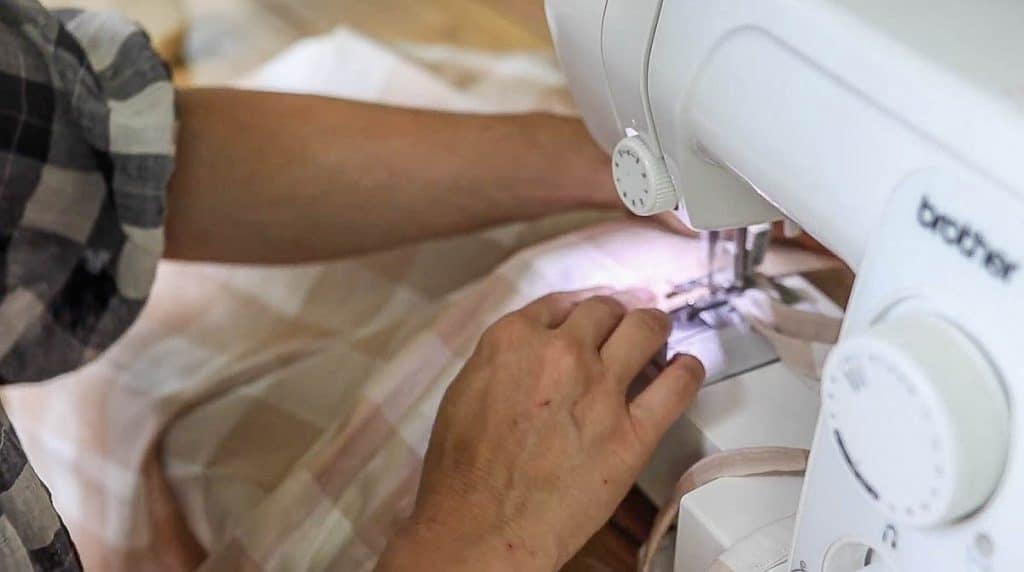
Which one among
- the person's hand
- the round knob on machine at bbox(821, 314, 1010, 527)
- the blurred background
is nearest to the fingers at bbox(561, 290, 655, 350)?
the person's hand

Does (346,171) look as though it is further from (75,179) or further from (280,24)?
(280,24)

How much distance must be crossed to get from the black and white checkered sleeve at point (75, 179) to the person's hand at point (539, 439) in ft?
1.00

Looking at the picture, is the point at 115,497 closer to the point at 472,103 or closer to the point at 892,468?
the point at 472,103

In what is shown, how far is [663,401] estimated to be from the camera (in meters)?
0.70

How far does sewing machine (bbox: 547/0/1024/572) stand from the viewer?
0.42 metres

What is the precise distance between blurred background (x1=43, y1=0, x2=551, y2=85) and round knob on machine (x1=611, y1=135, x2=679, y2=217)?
0.81 meters

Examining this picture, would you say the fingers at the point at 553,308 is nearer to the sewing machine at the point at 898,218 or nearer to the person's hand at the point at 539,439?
the person's hand at the point at 539,439

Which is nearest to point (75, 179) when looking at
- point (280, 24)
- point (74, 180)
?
point (74, 180)

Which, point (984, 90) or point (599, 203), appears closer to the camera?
point (984, 90)

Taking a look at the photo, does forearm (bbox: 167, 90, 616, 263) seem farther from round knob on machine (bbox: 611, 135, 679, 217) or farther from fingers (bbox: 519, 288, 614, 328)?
round knob on machine (bbox: 611, 135, 679, 217)

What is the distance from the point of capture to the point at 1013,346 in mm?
417

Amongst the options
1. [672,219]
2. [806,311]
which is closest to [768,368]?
[806,311]

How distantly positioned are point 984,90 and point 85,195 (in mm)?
662

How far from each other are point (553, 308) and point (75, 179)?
14.3 inches
